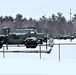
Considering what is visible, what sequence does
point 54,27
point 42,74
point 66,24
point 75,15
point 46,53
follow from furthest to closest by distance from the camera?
point 75,15, point 66,24, point 54,27, point 46,53, point 42,74

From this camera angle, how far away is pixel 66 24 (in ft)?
483

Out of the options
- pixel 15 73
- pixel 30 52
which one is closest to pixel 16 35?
pixel 30 52

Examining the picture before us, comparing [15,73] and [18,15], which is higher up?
[18,15]

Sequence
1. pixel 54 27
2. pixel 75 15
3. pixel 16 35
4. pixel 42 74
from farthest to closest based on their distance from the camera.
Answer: pixel 75 15, pixel 54 27, pixel 16 35, pixel 42 74

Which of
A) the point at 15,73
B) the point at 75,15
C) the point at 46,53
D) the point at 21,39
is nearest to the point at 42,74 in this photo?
the point at 15,73

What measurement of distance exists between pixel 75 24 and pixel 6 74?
14483 centimetres

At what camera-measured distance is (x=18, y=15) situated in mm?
156375

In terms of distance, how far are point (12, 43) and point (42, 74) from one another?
22528 millimetres

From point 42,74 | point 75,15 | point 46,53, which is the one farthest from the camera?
point 75,15

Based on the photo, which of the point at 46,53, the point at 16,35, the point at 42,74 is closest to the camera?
the point at 42,74

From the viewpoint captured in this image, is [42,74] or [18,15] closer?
[42,74]

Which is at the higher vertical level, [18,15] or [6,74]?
[18,15]

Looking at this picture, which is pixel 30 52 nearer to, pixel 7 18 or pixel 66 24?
pixel 66 24

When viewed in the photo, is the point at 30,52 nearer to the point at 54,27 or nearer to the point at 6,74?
the point at 6,74
